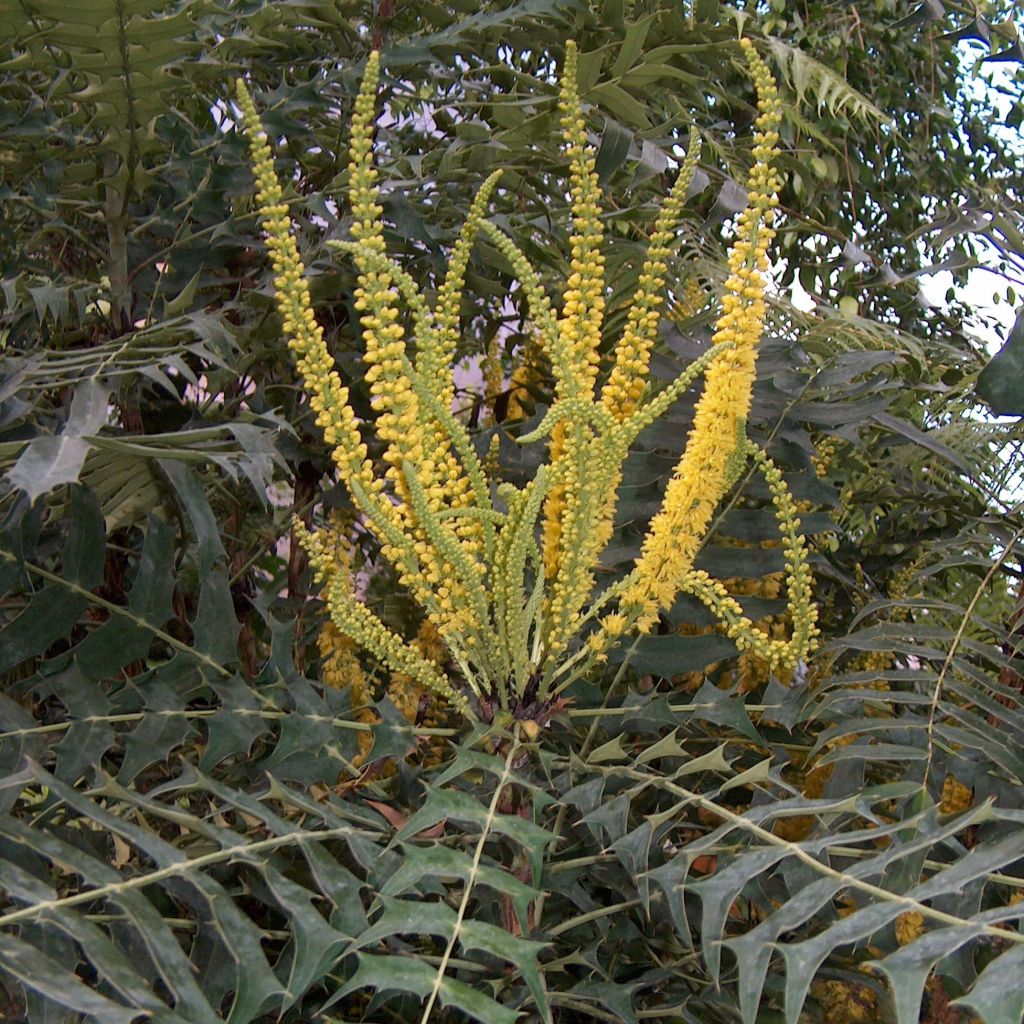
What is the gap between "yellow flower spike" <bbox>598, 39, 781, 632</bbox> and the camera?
0.52 m

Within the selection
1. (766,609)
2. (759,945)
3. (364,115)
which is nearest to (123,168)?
(364,115)

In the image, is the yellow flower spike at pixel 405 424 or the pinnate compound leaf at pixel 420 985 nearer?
the pinnate compound leaf at pixel 420 985

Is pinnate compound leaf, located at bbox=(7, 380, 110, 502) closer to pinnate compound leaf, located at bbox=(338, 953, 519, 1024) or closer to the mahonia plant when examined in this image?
the mahonia plant

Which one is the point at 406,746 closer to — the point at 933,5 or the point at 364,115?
the point at 364,115

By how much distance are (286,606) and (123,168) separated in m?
0.32

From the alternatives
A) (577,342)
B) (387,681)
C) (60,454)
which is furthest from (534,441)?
(387,681)

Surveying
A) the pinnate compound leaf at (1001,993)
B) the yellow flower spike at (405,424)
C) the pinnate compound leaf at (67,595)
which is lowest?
the pinnate compound leaf at (67,595)

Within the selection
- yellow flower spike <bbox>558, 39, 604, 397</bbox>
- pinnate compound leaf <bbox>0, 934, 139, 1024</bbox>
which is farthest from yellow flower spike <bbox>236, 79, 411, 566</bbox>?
pinnate compound leaf <bbox>0, 934, 139, 1024</bbox>

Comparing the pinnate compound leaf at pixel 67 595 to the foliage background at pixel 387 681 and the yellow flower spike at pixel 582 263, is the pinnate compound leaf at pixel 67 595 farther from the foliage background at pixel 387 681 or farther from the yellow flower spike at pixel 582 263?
the yellow flower spike at pixel 582 263

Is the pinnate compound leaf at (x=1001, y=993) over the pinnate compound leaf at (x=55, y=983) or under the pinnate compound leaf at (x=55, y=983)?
over

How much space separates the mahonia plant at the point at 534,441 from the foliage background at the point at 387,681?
0.13 ft

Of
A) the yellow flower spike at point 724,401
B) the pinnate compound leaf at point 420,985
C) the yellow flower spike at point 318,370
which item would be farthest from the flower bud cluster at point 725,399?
the pinnate compound leaf at point 420,985

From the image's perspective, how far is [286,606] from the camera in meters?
0.85

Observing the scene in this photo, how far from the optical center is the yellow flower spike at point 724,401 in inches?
20.6
